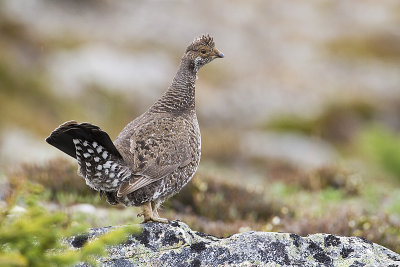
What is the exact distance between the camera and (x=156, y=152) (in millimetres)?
6082

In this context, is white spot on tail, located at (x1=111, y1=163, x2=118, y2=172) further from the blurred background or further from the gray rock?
the blurred background

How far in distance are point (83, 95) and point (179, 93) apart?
20821mm

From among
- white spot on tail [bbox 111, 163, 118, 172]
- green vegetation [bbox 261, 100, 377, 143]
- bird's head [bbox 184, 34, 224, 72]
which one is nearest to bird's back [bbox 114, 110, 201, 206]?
white spot on tail [bbox 111, 163, 118, 172]

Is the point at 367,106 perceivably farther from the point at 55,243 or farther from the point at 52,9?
the point at 55,243

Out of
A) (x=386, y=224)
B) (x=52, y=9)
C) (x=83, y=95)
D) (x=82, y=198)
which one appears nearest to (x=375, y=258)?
(x=386, y=224)

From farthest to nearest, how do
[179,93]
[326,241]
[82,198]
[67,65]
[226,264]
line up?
1. [67,65]
2. [82,198]
3. [179,93]
4. [326,241]
5. [226,264]

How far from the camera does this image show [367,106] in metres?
30.7

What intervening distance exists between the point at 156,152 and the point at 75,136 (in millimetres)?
1134

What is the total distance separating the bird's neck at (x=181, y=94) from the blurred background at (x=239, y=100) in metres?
1.85

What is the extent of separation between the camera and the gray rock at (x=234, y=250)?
4.81 m

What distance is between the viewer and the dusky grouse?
17.6 ft

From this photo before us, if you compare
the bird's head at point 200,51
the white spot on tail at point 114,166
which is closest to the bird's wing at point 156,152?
the white spot on tail at point 114,166

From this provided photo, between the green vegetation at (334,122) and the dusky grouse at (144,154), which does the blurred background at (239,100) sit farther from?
the dusky grouse at (144,154)

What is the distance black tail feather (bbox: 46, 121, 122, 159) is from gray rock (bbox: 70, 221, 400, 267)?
86 cm
